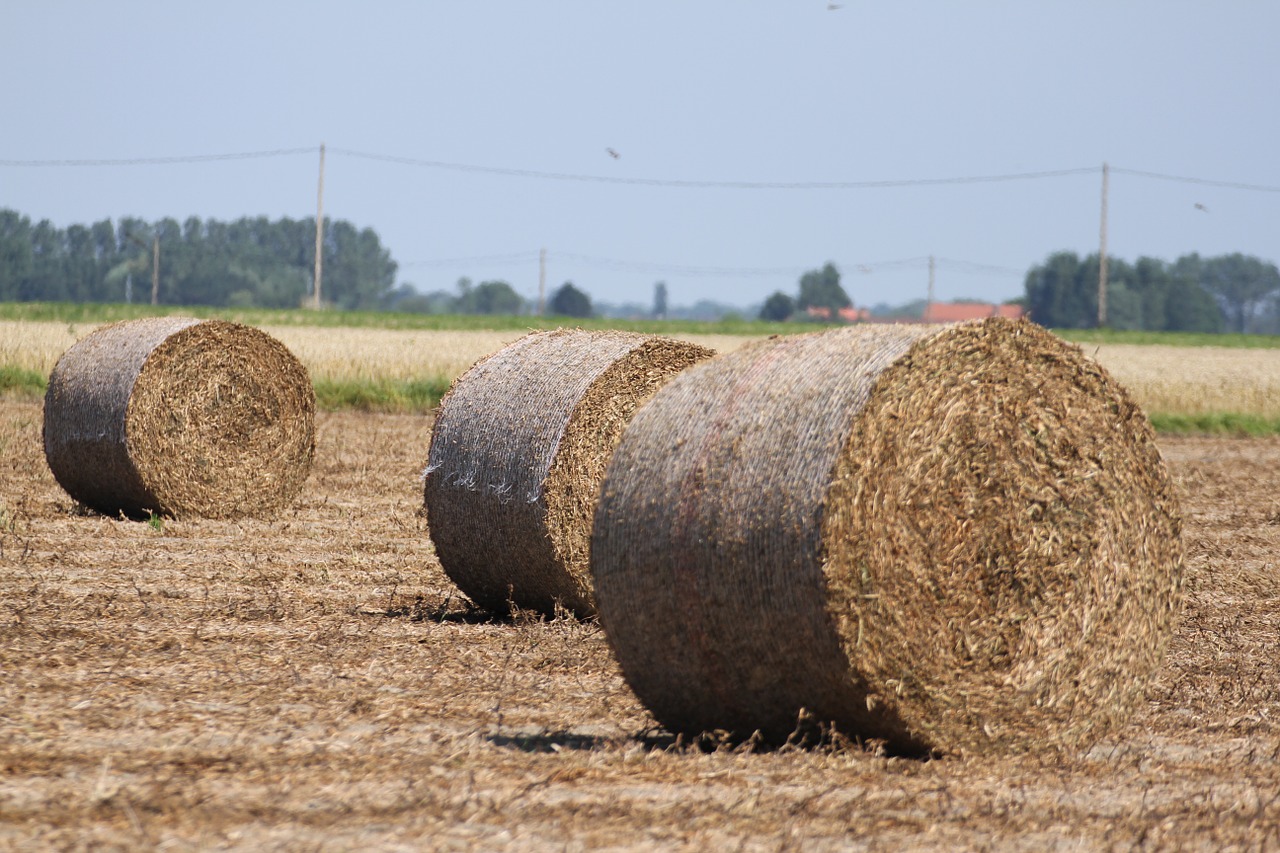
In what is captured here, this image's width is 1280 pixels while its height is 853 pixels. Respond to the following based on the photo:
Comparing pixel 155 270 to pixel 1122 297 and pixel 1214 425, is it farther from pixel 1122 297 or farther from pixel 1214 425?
pixel 1122 297

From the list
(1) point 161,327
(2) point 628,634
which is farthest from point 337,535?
(2) point 628,634

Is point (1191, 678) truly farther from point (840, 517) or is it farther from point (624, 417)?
point (624, 417)

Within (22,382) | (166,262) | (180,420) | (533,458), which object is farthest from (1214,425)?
(166,262)

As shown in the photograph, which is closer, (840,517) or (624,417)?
(840,517)

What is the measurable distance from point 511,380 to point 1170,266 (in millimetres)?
149278

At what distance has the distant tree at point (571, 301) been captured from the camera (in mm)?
113312

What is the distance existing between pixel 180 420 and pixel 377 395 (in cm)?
1175

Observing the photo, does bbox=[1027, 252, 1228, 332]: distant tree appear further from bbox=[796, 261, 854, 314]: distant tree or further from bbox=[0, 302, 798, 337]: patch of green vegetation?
bbox=[0, 302, 798, 337]: patch of green vegetation

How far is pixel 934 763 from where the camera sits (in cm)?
585

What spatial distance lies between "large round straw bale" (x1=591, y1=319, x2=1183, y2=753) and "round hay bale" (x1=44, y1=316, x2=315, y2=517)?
7558 mm

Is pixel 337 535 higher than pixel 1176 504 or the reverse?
the reverse

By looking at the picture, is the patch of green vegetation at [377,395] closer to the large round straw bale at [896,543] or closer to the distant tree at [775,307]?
the large round straw bale at [896,543]

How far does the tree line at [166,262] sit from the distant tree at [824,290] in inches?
1615

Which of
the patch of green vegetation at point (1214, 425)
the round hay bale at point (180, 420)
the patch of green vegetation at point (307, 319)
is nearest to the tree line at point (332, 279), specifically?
the patch of green vegetation at point (307, 319)
